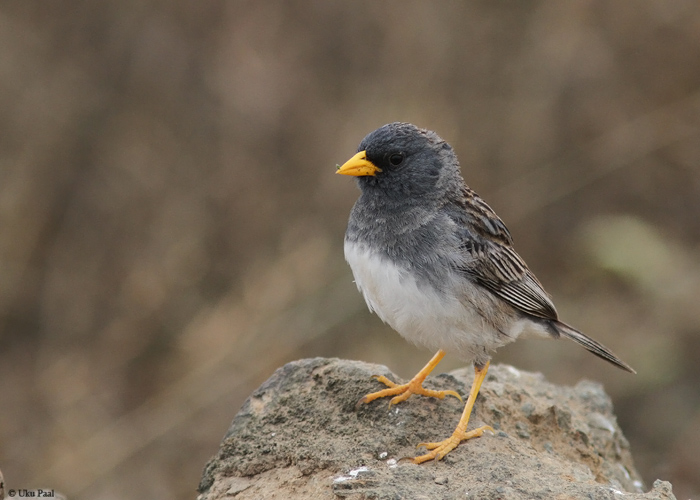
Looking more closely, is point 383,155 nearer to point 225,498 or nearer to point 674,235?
point 225,498

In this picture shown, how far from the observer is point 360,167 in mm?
5797

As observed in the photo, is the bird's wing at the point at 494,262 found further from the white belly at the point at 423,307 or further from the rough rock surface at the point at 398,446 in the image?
the rough rock surface at the point at 398,446

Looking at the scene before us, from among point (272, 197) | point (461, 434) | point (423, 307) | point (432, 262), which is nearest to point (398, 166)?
point (432, 262)

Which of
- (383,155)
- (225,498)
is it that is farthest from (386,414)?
(383,155)

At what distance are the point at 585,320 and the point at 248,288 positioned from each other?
385cm

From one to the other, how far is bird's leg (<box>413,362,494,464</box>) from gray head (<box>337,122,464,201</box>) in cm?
121

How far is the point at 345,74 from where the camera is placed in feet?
35.2

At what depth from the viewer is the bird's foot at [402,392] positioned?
565 centimetres

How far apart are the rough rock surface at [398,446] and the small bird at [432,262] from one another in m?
0.13

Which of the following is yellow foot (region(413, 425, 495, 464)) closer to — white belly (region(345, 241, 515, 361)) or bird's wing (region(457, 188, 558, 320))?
white belly (region(345, 241, 515, 361))

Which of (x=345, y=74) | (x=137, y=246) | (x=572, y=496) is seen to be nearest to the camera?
(x=572, y=496)

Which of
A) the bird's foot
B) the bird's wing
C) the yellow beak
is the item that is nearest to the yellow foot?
the bird's foot

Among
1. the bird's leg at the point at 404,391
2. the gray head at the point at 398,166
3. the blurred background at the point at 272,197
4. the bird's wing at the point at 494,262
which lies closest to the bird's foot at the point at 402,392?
the bird's leg at the point at 404,391

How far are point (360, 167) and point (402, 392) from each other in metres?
1.45
